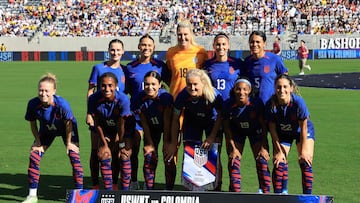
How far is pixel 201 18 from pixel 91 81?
150 feet

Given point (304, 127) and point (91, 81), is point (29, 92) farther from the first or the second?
point (304, 127)

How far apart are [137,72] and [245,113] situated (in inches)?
72.1

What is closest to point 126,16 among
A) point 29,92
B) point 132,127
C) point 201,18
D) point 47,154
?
point 201,18

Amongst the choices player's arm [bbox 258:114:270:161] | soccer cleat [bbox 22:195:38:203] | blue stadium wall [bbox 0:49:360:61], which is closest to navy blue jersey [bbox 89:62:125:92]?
soccer cleat [bbox 22:195:38:203]

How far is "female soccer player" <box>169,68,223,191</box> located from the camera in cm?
819

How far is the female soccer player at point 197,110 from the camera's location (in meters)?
8.19

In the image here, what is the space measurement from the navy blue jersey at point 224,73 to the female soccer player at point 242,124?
1.85ft

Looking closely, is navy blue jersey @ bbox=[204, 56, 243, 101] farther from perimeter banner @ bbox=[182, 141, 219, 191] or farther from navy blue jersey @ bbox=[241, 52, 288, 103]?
perimeter banner @ bbox=[182, 141, 219, 191]

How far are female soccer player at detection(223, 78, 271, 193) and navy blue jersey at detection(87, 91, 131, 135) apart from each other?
124cm

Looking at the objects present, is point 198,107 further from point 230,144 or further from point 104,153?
point 104,153

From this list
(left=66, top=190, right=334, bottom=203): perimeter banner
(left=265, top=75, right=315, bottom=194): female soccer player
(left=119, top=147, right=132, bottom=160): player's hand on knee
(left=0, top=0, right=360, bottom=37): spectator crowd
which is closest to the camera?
(left=66, top=190, right=334, bottom=203): perimeter banner

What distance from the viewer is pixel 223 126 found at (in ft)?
27.5

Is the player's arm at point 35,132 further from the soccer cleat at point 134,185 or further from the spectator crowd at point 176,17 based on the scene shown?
the spectator crowd at point 176,17

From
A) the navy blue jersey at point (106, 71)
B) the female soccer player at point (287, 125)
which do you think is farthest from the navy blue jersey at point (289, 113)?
the navy blue jersey at point (106, 71)
